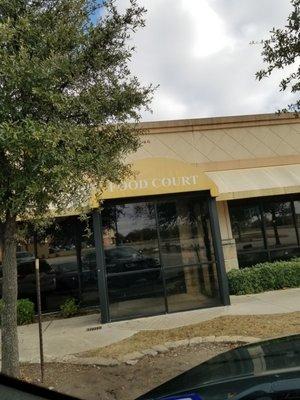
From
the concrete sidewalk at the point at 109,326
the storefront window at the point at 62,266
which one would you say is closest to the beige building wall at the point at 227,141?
the storefront window at the point at 62,266

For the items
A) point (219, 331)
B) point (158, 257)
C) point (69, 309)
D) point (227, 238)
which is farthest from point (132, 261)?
point (227, 238)

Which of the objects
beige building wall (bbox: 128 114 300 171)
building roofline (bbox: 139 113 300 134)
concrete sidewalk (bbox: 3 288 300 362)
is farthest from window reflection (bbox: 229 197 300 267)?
building roofline (bbox: 139 113 300 134)

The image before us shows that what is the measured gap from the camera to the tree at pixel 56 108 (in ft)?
17.3

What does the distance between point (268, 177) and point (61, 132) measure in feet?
30.5

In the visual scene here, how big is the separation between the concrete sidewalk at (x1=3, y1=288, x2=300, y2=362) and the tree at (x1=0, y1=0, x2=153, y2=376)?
236cm

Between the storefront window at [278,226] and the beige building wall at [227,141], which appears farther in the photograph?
the storefront window at [278,226]

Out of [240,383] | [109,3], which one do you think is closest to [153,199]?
[109,3]

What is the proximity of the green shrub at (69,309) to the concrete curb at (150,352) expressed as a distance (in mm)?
4178

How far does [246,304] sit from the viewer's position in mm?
11242

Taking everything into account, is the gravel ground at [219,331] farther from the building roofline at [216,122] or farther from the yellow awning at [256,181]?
the building roofline at [216,122]

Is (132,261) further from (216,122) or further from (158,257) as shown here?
(216,122)

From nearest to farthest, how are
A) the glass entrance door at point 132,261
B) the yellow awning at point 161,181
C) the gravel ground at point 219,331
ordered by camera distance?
1. the gravel ground at point 219,331
2. the yellow awning at point 161,181
3. the glass entrance door at point 132,261

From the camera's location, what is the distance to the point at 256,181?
13461 millimetres

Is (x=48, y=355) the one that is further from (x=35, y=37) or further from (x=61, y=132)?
(x=35, y=37)
